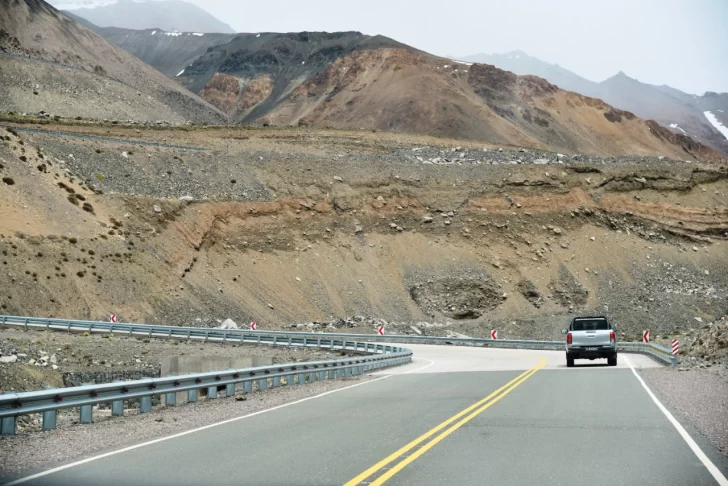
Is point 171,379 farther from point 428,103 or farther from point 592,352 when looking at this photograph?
point 428,103

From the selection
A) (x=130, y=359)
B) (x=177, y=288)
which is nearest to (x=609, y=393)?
(x=130, y=359)

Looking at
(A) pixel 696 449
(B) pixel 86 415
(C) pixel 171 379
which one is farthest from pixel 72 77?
(A) pixel 696 449

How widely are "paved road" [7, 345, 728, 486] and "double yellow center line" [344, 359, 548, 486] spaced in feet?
0.05

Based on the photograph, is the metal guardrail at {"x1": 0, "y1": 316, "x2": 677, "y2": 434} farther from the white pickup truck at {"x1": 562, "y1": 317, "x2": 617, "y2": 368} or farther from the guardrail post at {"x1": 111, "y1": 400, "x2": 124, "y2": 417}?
the white pickup truck at {"x1": 562, "y1": 317, "x2": 617, "y2": 368}

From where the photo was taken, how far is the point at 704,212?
78.5 m

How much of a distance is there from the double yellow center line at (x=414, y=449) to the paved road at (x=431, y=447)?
0.05ft

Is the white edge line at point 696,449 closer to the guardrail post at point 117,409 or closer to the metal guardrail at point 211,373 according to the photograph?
the metal guardrail at point 211,373

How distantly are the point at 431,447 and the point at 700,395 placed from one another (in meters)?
10.3

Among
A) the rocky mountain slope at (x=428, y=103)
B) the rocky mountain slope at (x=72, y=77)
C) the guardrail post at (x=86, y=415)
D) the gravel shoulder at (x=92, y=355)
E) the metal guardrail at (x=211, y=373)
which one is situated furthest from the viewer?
the rocky mountain slope at (x=428, y=103)

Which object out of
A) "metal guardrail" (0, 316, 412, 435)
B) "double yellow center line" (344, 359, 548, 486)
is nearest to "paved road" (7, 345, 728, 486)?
"double yellow center line" (344, 359, 548, 486)

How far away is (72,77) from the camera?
359 feet

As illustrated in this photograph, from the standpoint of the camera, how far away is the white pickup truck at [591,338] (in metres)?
30.3

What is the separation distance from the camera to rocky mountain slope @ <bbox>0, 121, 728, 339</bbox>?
54.7 metres

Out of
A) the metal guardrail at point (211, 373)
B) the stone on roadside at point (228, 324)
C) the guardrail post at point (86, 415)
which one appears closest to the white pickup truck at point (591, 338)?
the metal guardrail at point (211, 373)
